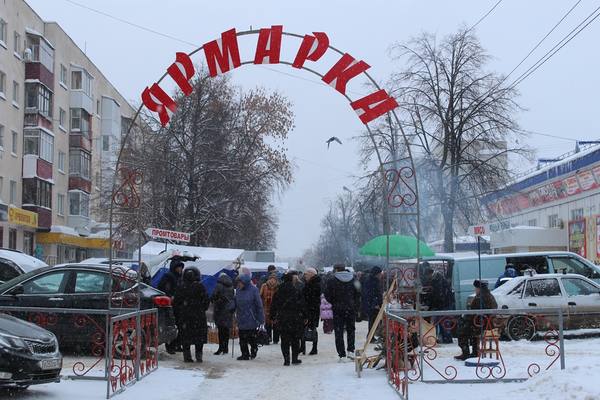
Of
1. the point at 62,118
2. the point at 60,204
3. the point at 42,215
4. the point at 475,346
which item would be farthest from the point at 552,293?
the point at 62,118

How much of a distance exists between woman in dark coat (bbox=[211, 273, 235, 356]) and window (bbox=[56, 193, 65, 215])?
38.3 meters

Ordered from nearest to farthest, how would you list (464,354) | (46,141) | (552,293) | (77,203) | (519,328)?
(464,354)
(519,328)
(552,293)
(46,141)
(77,203)

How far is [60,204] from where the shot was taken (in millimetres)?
52469

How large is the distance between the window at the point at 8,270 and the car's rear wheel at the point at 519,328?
1090 centimetres

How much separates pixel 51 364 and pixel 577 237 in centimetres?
3740

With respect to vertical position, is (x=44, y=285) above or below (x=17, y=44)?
below

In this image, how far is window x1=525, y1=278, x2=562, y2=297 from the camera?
18.5 meters

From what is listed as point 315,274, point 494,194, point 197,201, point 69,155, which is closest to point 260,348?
point 315,274

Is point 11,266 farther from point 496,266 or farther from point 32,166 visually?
point 32,166

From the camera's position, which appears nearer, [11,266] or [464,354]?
[464,354]

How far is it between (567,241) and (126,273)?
36.2 m

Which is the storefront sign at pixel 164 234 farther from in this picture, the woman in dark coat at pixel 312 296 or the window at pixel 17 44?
the window at pixel 17 44

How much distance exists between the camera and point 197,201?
38.1m

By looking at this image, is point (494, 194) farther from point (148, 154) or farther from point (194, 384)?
point (194, 384)
